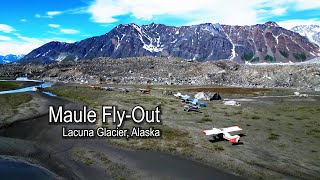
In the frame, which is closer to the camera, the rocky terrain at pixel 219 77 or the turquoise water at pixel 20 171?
the turquoise water at pixel 20 171

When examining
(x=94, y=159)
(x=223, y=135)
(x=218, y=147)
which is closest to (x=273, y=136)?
(x=223, y=135)

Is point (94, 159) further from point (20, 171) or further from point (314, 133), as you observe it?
point (314, 133)

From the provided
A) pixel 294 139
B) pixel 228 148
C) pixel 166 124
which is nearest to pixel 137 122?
pixel 166 124

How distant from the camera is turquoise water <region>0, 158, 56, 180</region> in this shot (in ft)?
84.0

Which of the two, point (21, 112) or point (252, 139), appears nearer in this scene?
point (252, 139)

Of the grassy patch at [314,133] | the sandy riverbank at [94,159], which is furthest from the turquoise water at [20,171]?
the grassy patch at [314,133]

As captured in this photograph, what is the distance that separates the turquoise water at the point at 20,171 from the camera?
25.6 m

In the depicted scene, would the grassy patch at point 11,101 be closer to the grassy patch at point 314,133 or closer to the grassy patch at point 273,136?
the grassy patch at point 273,136

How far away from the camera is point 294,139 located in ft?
125

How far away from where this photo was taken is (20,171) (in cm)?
2692

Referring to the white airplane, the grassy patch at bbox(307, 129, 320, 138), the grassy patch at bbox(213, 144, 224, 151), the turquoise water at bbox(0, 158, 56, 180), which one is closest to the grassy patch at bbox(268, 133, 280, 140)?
the grassy patch at bbox(307, 129, 320, 138)

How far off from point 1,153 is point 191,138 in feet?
81.0

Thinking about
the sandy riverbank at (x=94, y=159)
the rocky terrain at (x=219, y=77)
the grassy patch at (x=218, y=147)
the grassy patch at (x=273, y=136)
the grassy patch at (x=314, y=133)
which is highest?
the rocky terrain at (x=219, y=77)

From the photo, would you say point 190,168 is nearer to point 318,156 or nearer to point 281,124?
point 318,156
